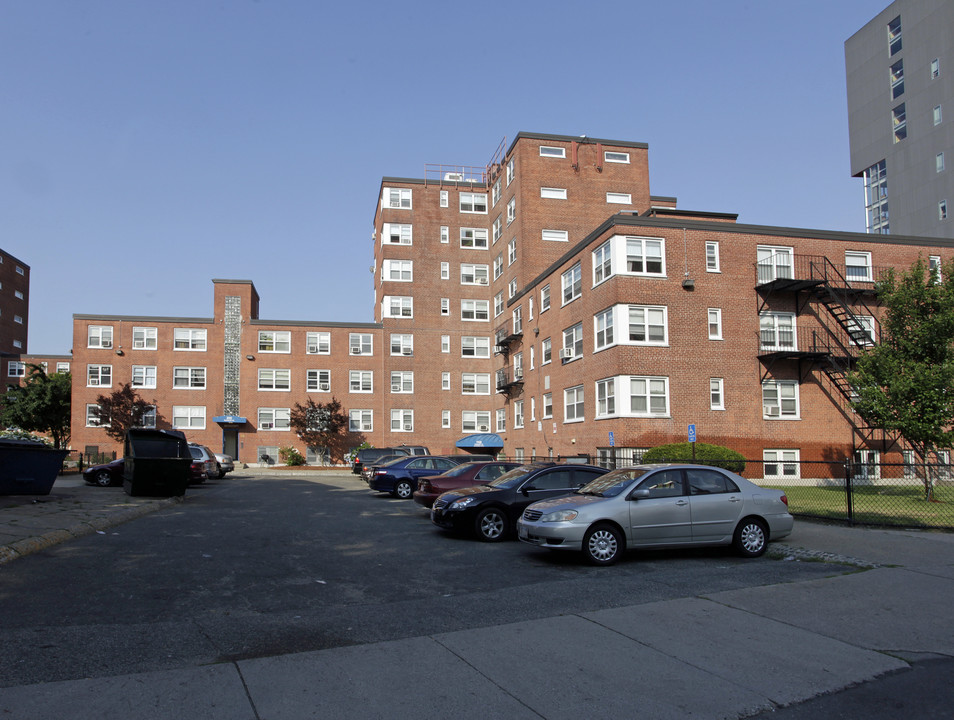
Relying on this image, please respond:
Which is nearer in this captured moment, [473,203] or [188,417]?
[188,417]

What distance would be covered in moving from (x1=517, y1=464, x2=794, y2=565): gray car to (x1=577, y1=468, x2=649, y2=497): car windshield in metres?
0.03

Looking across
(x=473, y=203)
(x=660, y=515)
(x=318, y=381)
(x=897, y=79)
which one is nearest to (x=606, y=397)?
(x=660, y=515)

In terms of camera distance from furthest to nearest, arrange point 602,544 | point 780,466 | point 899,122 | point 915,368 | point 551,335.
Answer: point 899,122 → point 551,335 → point 780,466 → point 915,368 → point 602,544

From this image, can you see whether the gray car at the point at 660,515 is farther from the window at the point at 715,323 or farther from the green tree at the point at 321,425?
the green tree at the point at 321,425

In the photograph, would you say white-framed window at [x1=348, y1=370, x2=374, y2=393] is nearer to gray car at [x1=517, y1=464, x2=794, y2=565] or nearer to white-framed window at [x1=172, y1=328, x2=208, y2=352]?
white-framed window at [x1=172, y1=328, x2=208, y2=352]

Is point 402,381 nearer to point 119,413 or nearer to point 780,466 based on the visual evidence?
point 119,413

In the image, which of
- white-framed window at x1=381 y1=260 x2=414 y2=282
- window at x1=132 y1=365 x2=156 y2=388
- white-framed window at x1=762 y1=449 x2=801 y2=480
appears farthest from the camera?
white-framed window at x1=381 y1=260 x2=414 y2=282

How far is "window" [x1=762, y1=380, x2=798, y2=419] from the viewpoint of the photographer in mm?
31312

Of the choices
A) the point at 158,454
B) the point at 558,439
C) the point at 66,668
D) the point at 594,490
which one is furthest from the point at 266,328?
the point at 66,668

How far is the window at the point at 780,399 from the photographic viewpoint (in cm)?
3131

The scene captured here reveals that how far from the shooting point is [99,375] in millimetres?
53562

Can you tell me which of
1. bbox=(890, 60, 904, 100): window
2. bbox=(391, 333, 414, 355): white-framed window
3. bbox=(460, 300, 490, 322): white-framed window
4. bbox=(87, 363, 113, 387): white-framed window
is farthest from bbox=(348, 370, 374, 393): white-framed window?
bbox=(890, 60, 904, 100): window

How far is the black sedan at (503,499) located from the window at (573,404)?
19404mm

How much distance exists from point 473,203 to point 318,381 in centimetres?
1924
